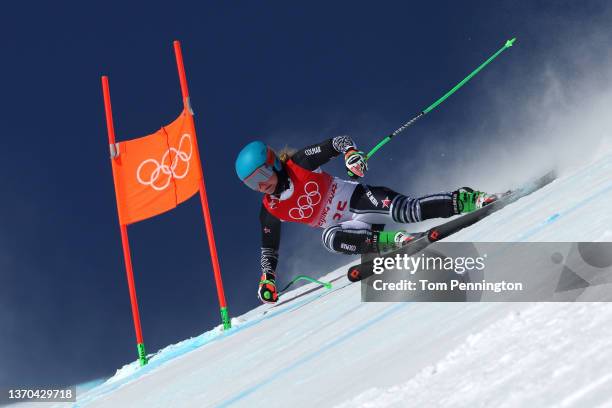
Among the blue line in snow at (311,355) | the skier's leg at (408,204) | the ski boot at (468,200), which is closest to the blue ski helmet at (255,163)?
the skier's leg at (408,204)

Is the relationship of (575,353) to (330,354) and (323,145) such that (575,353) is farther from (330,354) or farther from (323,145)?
(323,145)

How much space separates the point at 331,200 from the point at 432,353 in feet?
11.3

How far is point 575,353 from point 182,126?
5.04 meters

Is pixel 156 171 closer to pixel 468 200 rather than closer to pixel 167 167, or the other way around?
pixel 167 167

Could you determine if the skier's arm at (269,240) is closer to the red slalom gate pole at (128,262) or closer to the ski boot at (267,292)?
the ski boot at (267,292)

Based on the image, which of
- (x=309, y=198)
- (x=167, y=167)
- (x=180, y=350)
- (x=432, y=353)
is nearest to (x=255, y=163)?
(x=309, y=198)

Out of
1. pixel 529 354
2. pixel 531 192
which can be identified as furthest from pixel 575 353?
pixel 531 192

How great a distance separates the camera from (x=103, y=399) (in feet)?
16.0

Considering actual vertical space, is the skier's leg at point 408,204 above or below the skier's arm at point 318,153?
below

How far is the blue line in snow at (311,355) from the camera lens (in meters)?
2.98

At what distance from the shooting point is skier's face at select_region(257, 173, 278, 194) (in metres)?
5.36

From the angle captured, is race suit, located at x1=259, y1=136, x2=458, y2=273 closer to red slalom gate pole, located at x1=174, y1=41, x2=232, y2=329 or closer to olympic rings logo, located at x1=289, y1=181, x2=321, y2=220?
olympic rings logo, located at x1=289, y1=181, x2=321, y2=220

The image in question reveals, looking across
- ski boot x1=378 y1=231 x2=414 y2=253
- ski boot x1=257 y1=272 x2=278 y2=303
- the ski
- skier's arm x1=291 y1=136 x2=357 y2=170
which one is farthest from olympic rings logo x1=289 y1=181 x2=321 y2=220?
the ski

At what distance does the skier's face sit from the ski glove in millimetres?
515
